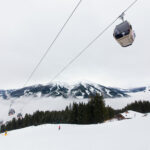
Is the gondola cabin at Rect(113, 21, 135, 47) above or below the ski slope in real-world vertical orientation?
above

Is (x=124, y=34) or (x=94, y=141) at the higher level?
(x=124, y=34)

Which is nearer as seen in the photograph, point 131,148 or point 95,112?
point 131,148

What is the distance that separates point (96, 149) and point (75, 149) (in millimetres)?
1697

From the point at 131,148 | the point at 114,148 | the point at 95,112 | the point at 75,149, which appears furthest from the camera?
the point at 95,112

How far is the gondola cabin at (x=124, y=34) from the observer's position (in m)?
7.10

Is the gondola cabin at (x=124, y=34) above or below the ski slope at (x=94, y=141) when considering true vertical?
above

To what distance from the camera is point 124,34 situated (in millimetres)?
7566

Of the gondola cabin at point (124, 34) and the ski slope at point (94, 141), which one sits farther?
the ski slope at point (94, 141)

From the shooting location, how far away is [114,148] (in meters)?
10.1

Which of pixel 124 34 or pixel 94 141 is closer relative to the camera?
pixel 124 34

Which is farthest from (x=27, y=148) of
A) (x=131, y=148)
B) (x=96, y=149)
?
(x=131, y=148)

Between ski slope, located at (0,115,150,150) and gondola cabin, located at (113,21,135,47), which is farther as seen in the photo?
ski slope, located at (0,115,150,150)

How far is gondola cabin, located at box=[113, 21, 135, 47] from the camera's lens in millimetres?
7096

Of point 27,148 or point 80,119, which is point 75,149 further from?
point 80,119
